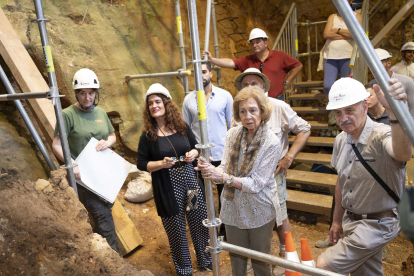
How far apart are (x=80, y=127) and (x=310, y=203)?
3181 millimetres

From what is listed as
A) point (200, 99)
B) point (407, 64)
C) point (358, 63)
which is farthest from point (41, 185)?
point (407, 64)

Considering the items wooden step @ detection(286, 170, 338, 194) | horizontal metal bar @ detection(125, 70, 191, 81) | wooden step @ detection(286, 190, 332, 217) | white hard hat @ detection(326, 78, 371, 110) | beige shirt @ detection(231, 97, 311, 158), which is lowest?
wooden step @ detection(286, 190, 332, 217)

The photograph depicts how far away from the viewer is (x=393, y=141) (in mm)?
1861

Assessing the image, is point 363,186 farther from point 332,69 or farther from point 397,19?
point 397,19

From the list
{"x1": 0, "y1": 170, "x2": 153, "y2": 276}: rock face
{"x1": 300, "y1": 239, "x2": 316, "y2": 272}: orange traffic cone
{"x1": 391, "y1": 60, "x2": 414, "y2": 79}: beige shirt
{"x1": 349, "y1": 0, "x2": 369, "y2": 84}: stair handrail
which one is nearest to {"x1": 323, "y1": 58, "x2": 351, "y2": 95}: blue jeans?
{"x1": 349, "y1": 0, "x2": 369, "y2": 84}: stair handrail

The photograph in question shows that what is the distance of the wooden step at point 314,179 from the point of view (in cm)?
490

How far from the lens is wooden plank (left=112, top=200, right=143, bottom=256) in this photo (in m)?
3.95

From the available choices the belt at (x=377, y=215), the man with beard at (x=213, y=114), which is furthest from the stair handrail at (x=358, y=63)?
the belt at (x=377, y=215)

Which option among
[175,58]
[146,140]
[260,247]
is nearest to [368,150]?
[260,247]

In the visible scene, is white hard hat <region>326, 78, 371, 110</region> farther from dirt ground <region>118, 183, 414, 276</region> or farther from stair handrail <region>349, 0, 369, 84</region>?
stair handrail <region>349, 0, 369, 84</region>

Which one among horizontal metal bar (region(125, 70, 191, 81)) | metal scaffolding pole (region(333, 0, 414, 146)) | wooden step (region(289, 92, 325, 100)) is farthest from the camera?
wooden step (region(289, 92, 325, 100))

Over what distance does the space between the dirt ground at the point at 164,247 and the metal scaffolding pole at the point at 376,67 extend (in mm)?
2607

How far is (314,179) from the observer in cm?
507

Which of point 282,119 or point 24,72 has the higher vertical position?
point 24,72
